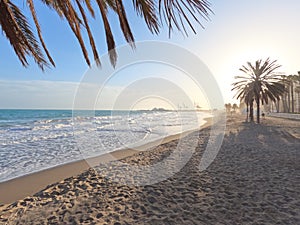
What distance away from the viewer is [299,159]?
6137 mm

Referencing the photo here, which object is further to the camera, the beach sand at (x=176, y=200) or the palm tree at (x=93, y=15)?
the beach sand at (x=176, y=200)

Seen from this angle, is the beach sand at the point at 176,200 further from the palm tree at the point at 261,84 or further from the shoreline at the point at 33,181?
the palm tree at the point at 261,84

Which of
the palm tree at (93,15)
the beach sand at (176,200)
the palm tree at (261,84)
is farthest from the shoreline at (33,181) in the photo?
the palm tree at (261,84)

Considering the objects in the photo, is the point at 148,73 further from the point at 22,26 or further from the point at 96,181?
the point at 22,26

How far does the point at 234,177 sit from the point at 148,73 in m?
5.03

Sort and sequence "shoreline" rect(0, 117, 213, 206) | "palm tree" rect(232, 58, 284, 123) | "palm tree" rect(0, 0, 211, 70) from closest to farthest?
"palm tree" rect(0, 0, 211, 70)
"shoreline" rect(0, 117, 213, 206)
"palm tree" rect(232, 58, 284, 123)

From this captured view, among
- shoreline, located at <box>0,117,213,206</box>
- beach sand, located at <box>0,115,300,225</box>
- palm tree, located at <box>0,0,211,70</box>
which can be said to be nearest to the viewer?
palm tree, located at <box>0,0,211,70</box>

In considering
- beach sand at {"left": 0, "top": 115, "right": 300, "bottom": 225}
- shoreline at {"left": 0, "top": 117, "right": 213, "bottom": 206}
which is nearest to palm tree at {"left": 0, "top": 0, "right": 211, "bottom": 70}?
beach sand at {"left": 0, "top": 115, "right": 300, "bottom": 225}

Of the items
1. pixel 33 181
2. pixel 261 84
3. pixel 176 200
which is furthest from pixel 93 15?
pixel 261 84

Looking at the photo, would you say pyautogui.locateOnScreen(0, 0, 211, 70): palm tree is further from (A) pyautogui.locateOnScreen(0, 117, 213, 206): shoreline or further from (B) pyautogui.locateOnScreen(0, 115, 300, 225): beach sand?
(A) pyautogui.locateOnScreen(0, 117, 213, 206): shoreline

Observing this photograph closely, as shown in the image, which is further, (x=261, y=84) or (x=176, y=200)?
(x=261, y=84)

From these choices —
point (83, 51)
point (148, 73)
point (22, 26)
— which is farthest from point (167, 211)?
point (148, 73)

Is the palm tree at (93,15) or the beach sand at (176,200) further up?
the palm tree at (93,15)

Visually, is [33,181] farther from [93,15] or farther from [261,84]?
[261,84]
